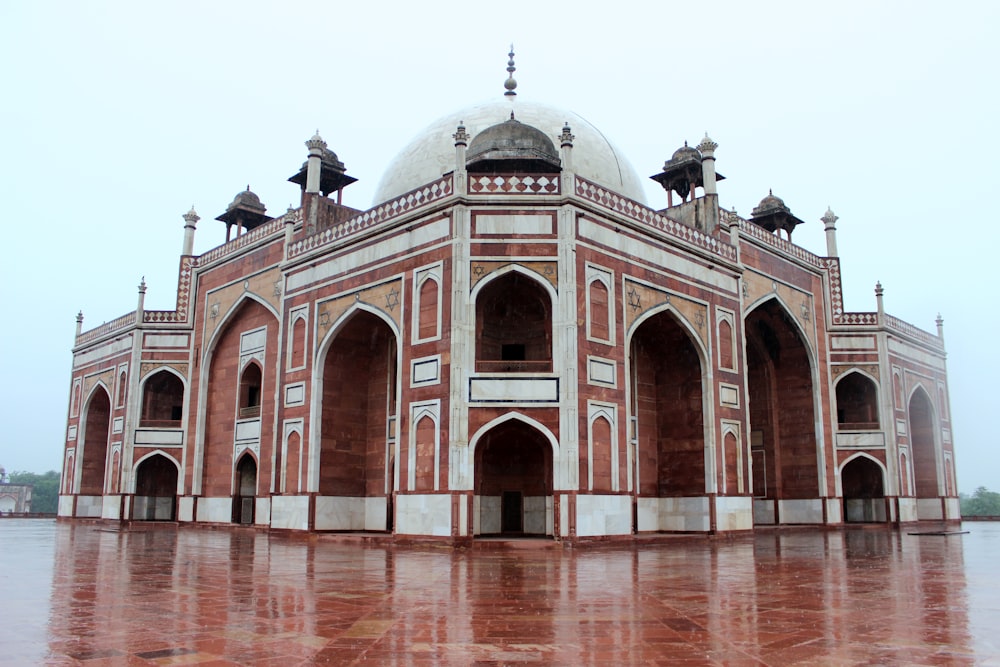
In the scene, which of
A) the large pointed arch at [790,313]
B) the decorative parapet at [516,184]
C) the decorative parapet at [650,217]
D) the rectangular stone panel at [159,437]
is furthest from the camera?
the rectangular stone panel at [159,437]

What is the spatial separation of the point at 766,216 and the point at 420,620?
79.2ft

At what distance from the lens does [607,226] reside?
1681cm

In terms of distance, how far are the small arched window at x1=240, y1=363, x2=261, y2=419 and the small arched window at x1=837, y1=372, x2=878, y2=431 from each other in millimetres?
17920

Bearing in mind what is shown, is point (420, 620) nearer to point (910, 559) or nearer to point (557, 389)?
point (910, 559)

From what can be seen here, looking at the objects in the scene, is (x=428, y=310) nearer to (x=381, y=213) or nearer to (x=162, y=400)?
(x=381, y=213)

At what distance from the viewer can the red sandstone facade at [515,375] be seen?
15578 mm

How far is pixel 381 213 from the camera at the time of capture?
17938 millimetres

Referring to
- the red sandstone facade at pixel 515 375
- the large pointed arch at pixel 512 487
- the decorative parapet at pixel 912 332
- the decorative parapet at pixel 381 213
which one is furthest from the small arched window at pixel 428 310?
the decorative parapet at pixel 912 332

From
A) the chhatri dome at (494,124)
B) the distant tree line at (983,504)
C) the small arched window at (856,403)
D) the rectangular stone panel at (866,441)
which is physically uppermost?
the chhatri dome at (494,124)

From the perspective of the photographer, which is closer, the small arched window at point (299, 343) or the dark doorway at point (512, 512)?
Answer: the dark doorway at point (512, 512)

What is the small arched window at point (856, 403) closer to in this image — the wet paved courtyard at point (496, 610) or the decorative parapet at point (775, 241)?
the decorative parapet at point (775, 241)

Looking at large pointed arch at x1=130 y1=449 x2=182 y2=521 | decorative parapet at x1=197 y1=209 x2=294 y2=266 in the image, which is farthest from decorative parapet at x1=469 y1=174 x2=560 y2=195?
large pointed arch at x1=130 y1=449 x2=182 y2=521

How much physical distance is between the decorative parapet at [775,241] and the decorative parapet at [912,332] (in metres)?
3.03

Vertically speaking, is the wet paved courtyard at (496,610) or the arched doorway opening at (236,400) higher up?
the arched doorway opening at (236,400)
